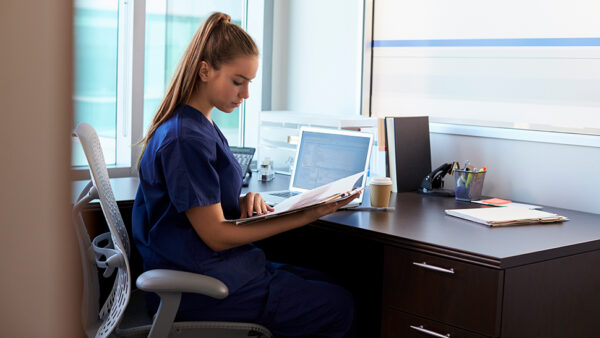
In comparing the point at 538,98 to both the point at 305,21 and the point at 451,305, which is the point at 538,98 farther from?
the point at 305,21

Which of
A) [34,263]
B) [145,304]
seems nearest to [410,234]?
[145,304]

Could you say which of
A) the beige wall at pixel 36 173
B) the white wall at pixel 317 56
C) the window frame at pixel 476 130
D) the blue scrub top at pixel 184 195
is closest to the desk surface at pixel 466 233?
the window frame at pixel 476 130

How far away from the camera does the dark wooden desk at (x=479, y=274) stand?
4.73ft

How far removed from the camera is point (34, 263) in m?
0.24

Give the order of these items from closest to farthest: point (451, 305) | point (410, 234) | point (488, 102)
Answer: point (451, 305), point (410, 234), point (488, 102)

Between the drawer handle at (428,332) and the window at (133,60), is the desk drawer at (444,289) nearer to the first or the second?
the drawer handle at (428,332)

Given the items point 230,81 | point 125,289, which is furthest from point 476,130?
point 125,289

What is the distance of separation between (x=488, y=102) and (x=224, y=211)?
1120 mm

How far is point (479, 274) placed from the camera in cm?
143

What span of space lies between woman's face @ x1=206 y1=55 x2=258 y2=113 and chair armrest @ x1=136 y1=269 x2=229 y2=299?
0.44 metres

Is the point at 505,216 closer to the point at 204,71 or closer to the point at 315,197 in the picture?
the point at 315,197

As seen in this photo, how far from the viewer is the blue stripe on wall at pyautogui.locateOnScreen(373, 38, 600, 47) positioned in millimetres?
2041

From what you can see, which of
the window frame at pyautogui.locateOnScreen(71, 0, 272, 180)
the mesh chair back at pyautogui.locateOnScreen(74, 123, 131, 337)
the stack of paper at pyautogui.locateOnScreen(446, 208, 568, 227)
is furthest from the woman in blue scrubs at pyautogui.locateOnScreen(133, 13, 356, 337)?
the window frame at pyautogui.locateOnScreen(71, 0, 272, 180)

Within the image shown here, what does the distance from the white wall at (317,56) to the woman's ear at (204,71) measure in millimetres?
1211
